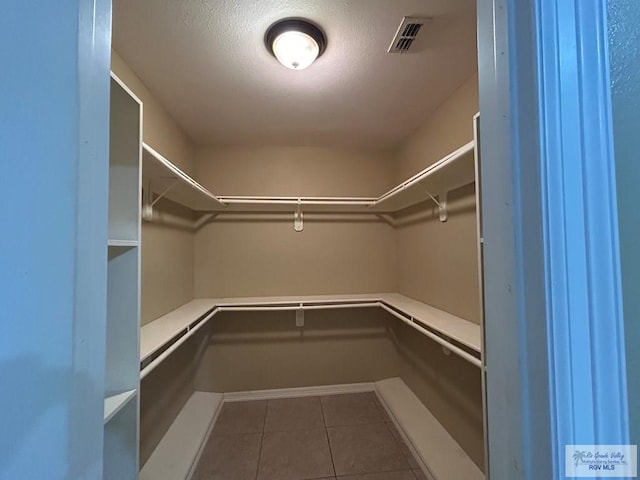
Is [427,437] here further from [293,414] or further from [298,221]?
[298,221]

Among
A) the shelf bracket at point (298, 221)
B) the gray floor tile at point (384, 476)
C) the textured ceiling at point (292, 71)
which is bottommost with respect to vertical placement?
the gray floor tile at point (384, 476)

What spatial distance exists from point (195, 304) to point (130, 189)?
1.32 m

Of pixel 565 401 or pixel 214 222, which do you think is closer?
pixel 565 401

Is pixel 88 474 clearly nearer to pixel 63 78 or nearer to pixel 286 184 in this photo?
pixel 63 78

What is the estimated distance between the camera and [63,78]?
397 mm

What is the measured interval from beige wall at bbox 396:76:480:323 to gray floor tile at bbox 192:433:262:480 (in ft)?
4.85

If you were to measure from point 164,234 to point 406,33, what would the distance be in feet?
5.58

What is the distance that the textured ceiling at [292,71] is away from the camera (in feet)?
3.43

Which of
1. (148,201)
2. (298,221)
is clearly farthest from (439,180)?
(148,201)

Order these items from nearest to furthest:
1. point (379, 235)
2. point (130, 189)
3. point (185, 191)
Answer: point (130, 189), point (185, 191), point (379, 235)

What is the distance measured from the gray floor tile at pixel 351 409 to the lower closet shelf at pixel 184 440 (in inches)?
33.2

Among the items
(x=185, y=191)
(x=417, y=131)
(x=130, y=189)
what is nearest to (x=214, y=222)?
(x=185, y=191)

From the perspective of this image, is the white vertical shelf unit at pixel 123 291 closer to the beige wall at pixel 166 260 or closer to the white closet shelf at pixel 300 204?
the beige wall at pixel 166 260

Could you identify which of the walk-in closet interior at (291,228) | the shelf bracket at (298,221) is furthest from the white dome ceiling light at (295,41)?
the shelf bracket at (298,221)
